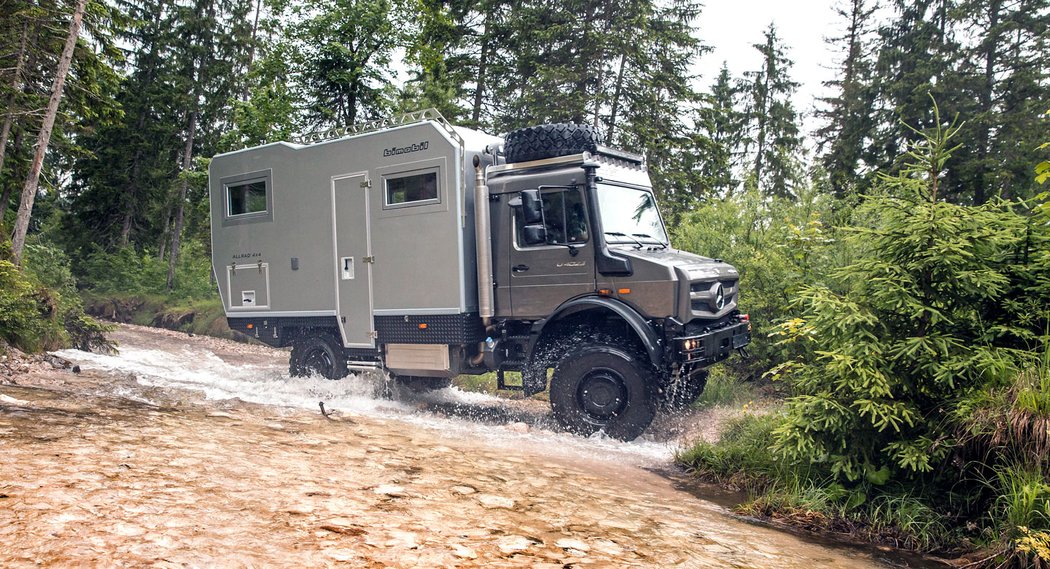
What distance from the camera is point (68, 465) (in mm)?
5016

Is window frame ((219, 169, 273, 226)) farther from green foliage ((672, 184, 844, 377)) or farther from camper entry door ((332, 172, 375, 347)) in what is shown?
green foliage ((672, 184, 844, 377))

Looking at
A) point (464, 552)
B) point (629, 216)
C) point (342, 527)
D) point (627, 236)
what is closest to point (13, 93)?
point (629, 216)

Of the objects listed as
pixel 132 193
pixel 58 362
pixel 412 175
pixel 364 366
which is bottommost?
pixel 364 366

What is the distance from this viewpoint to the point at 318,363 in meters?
10.9

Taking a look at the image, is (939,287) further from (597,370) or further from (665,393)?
(597,370)

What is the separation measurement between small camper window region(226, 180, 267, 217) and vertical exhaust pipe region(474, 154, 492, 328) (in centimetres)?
409

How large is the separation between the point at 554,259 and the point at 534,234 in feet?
1.29

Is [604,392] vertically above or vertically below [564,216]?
below

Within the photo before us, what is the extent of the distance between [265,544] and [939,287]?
4869 millimetres

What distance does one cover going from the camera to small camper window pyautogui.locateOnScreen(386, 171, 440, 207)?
360 inches

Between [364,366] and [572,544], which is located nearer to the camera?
[572,544]

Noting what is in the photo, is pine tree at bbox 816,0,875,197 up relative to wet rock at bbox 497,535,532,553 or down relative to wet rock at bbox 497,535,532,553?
up

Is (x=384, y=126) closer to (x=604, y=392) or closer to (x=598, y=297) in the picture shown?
(x=598, y=297)

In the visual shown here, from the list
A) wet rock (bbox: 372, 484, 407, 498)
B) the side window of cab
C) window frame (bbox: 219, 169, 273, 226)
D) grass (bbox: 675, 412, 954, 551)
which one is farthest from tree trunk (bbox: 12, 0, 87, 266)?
grass (bbox: 675, 412, 954, 551)
